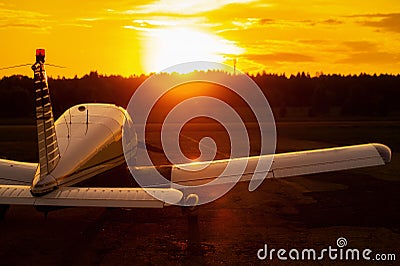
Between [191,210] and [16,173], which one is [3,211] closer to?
[16,173]

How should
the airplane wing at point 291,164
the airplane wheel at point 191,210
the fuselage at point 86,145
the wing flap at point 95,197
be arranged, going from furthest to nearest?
1. the airplane wing at point 291,164
2. the airplane wheel at point 191,210
3. the fuselage at point 86,145
4. the wing flap at point 95,197

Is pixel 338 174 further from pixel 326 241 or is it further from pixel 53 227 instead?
pixel 53 227

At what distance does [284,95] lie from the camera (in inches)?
3418

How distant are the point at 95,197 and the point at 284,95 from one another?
78.6 m

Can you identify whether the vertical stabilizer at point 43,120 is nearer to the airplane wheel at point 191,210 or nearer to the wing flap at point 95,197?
the wing flap at point 95,197

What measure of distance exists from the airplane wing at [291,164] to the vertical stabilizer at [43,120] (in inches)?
146

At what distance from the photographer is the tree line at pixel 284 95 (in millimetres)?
65562

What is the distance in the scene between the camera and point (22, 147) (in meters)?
30.0

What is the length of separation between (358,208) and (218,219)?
394cm

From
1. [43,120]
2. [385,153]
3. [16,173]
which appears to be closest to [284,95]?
[385,153]

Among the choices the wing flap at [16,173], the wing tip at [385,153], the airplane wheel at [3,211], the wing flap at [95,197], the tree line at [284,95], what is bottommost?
the airplane wheel at [3,211]

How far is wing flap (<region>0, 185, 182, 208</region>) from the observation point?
32.2 feet

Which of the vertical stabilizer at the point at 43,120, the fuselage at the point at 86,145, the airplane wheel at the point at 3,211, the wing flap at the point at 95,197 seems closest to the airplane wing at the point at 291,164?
the fuselage at the point at 86,145

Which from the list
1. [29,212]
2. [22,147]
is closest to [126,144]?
[29,212]
